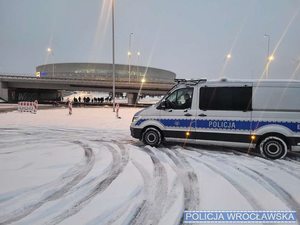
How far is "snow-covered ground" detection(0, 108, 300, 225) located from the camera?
15.0 feet

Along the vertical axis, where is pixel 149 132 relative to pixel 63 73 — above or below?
below

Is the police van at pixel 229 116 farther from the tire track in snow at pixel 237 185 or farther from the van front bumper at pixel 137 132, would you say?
the tire track in snow at pixel 237 185

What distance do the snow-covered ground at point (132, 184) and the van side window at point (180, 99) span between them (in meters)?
1.50

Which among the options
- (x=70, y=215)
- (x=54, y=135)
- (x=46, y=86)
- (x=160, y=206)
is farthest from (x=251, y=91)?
(x=46, y=86)

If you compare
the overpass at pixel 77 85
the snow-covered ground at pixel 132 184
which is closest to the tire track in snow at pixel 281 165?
the snow-covered ground at pixel 132 184

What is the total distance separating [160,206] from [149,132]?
5.28 m

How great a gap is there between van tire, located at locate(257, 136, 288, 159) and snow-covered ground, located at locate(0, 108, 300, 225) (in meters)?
0.34

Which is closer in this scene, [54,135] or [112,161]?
[112,161]

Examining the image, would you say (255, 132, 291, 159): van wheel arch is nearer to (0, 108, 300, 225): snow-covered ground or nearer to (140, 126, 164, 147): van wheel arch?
(0, 108, 300, 225): snow-covered ground

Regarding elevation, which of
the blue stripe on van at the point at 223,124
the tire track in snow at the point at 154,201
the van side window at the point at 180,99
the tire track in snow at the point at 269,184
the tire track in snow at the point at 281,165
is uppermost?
the van side window at the point at 180,99

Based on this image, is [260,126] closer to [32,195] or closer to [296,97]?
[296,97]

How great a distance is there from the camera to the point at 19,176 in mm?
6312

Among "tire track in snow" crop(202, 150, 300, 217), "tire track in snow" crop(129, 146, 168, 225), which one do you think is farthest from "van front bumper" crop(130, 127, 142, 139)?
"tire track in snow" crop(202, 150, 300, 217)

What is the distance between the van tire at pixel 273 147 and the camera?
824 centimetres
